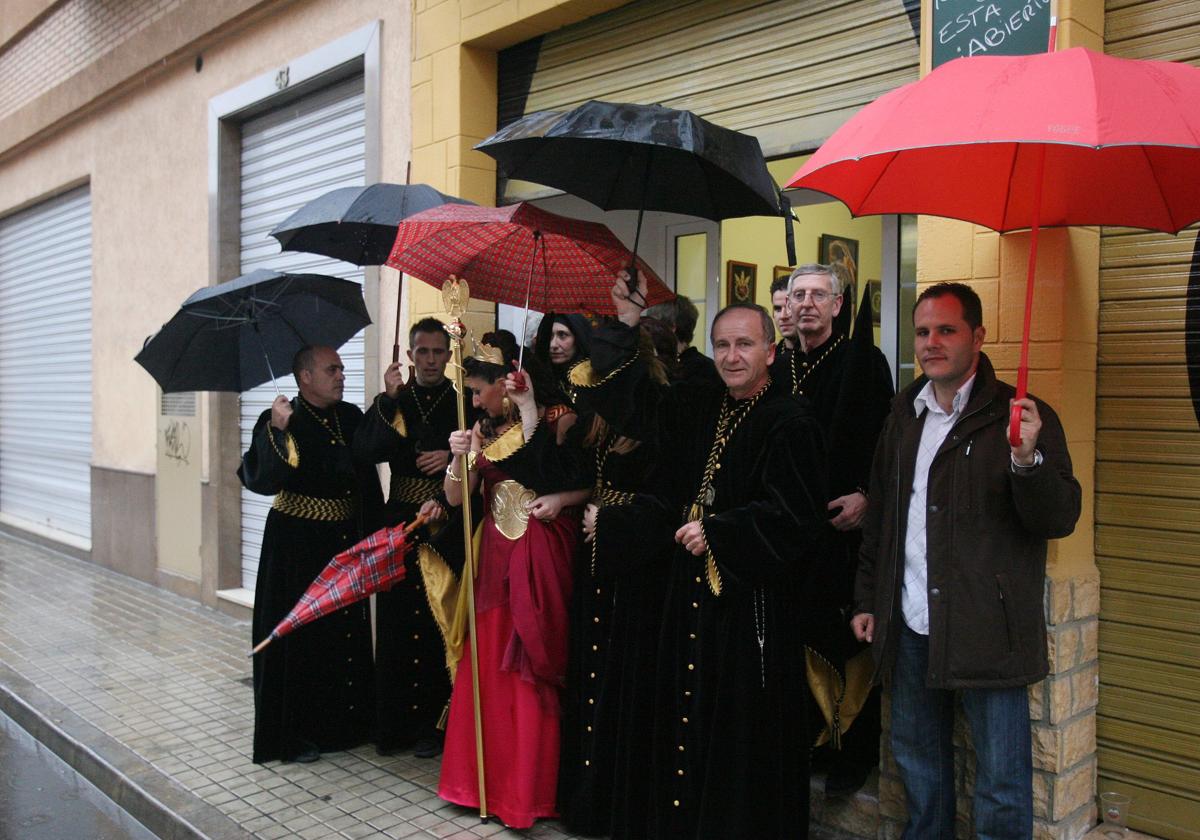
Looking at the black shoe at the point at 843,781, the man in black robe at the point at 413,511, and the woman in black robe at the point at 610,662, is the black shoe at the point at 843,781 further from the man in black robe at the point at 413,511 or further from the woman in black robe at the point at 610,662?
the man in black robe at the point at 413,511

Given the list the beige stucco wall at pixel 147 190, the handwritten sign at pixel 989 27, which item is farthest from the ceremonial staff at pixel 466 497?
the beige stucco wall at pixel 147 190

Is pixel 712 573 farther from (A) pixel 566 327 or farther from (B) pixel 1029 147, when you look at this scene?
(B) pixel 1029 147

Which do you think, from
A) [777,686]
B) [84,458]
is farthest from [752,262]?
[84,458]

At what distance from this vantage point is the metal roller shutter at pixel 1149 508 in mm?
3680

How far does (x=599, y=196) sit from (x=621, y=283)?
376 millimetres

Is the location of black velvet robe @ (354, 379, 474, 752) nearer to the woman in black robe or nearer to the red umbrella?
the woman in black robe

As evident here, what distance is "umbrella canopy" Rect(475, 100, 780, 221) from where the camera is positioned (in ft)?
11.5

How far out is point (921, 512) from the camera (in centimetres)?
341

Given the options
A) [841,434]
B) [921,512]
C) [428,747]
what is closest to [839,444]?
[841,434]

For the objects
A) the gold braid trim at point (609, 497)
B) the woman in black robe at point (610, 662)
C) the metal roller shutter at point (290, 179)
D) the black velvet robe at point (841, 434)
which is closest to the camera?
the black velvet robe at point (841, 434)

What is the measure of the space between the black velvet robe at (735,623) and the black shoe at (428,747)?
1669 mm

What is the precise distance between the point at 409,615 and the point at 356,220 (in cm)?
197

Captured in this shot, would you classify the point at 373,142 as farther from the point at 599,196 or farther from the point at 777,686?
the point at 777,686

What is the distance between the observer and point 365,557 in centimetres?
493
